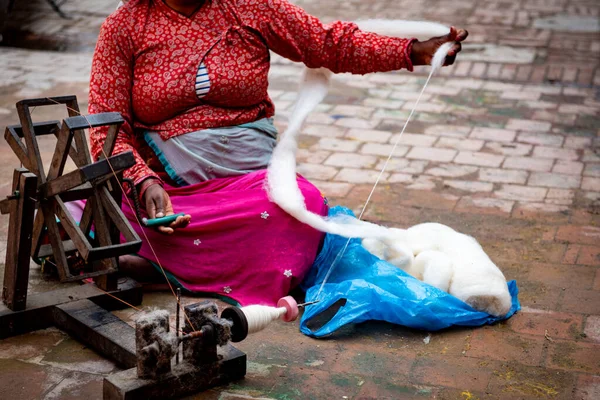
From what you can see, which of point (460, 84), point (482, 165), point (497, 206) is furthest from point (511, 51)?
point (497, 206)

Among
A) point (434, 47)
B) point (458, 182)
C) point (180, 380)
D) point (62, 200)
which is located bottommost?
point (458, 182)

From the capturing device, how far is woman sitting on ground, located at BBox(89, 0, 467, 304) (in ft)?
9.89

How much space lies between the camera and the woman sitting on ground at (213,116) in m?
3.01

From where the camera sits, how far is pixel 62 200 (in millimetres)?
2664

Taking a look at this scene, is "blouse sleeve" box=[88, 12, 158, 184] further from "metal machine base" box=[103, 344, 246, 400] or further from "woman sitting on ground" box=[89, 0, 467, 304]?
"metal machine base" box=[103, 344, 246, 400]

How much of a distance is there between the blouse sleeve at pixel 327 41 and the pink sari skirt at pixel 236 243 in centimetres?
52

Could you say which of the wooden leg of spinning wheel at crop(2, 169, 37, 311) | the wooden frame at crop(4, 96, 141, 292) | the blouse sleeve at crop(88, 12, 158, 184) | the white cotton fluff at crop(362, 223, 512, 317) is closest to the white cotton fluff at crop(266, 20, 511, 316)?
→ the white cotton fluff at crop(362, 223, 512, 317)

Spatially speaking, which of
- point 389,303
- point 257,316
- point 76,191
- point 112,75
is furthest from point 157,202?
point 389,303

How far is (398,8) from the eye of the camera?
8.36 meters

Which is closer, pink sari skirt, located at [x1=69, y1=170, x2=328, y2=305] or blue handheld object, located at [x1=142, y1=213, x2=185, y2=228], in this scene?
Result: blue handheld object, located at [x1=142, y1=213, x2=185, y2=228]

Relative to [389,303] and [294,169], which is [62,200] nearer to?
[294,169]

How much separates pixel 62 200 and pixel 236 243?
686 millimetres

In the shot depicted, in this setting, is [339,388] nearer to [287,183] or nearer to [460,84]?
[287,183]

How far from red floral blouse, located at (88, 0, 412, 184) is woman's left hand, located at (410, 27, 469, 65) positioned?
43 mm
